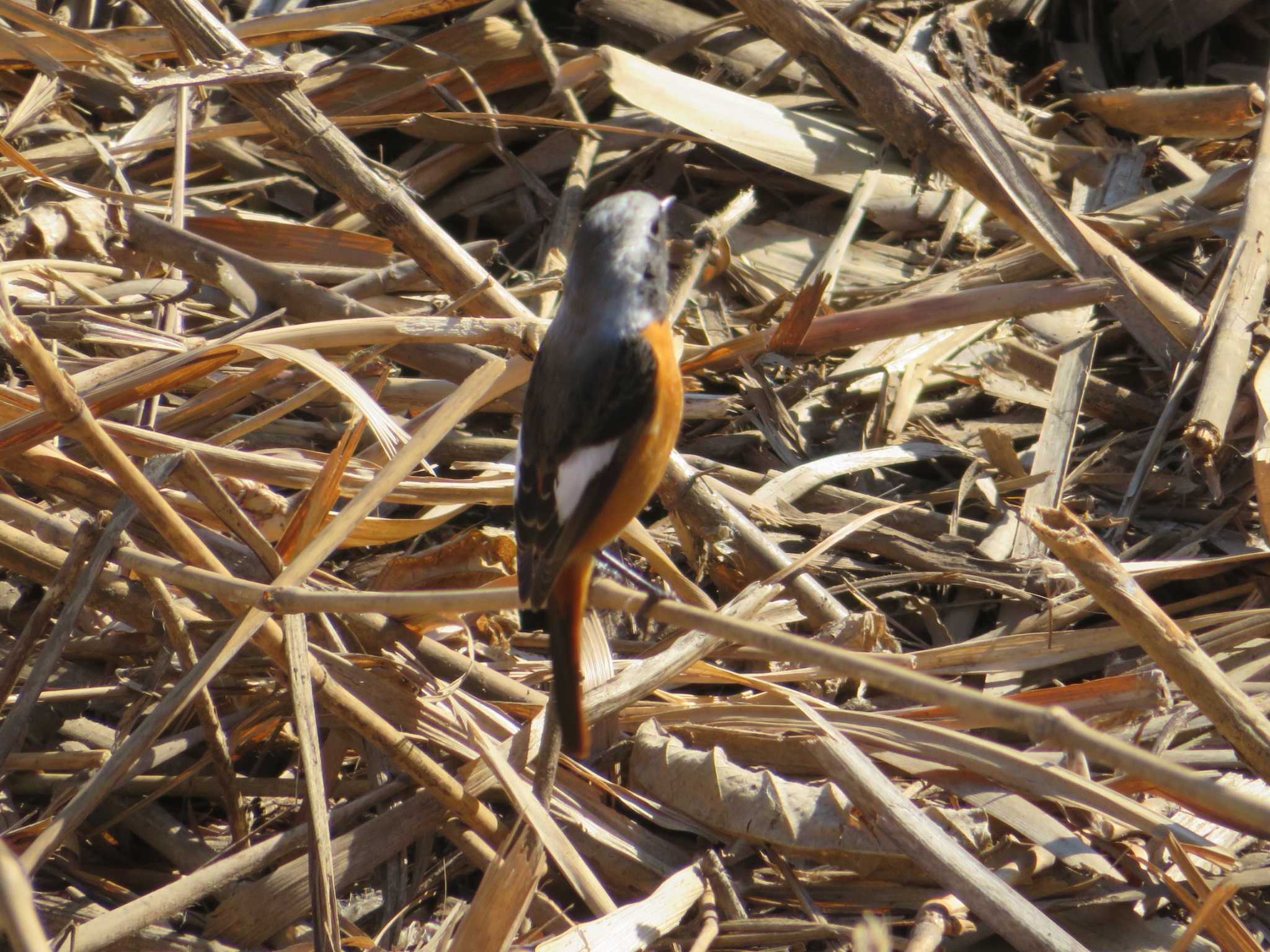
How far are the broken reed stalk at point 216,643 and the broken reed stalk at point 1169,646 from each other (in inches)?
55.9

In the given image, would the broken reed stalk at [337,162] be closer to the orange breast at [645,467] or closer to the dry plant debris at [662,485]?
the dry plant debris at [662,485]

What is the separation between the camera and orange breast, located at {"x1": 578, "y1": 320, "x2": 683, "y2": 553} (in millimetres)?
2863

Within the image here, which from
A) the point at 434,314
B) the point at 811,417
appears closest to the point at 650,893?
the point at 434,314

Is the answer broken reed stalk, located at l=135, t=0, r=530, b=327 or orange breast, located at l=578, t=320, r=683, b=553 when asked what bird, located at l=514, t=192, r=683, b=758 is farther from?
broken reed stalk, located at l=135, t=0, r=530, b=327

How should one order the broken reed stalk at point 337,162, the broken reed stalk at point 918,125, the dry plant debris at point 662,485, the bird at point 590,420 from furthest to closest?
the broken reed stalk at point 918,125 < the broken reed stalk at point 337,162 < the bird at point 590,420 < the dry plant debris at point 662,485

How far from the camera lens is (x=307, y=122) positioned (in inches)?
132

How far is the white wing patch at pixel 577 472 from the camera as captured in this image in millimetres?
2787

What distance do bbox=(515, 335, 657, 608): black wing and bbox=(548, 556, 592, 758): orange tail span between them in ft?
0.31

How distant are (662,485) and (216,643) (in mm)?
1348

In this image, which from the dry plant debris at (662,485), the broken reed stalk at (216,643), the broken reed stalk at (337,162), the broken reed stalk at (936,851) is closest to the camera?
the broken reed stalk at (216,643)

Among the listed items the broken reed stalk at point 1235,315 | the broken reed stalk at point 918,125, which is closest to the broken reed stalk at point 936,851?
the broken reed stalk at point 1235,315

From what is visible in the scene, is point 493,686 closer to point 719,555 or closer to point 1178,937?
point 719,555

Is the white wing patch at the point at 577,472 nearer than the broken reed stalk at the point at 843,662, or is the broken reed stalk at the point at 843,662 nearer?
the broken reed stalk at the point at 843,662

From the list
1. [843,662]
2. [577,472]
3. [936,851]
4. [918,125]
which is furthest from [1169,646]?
[918,125]
